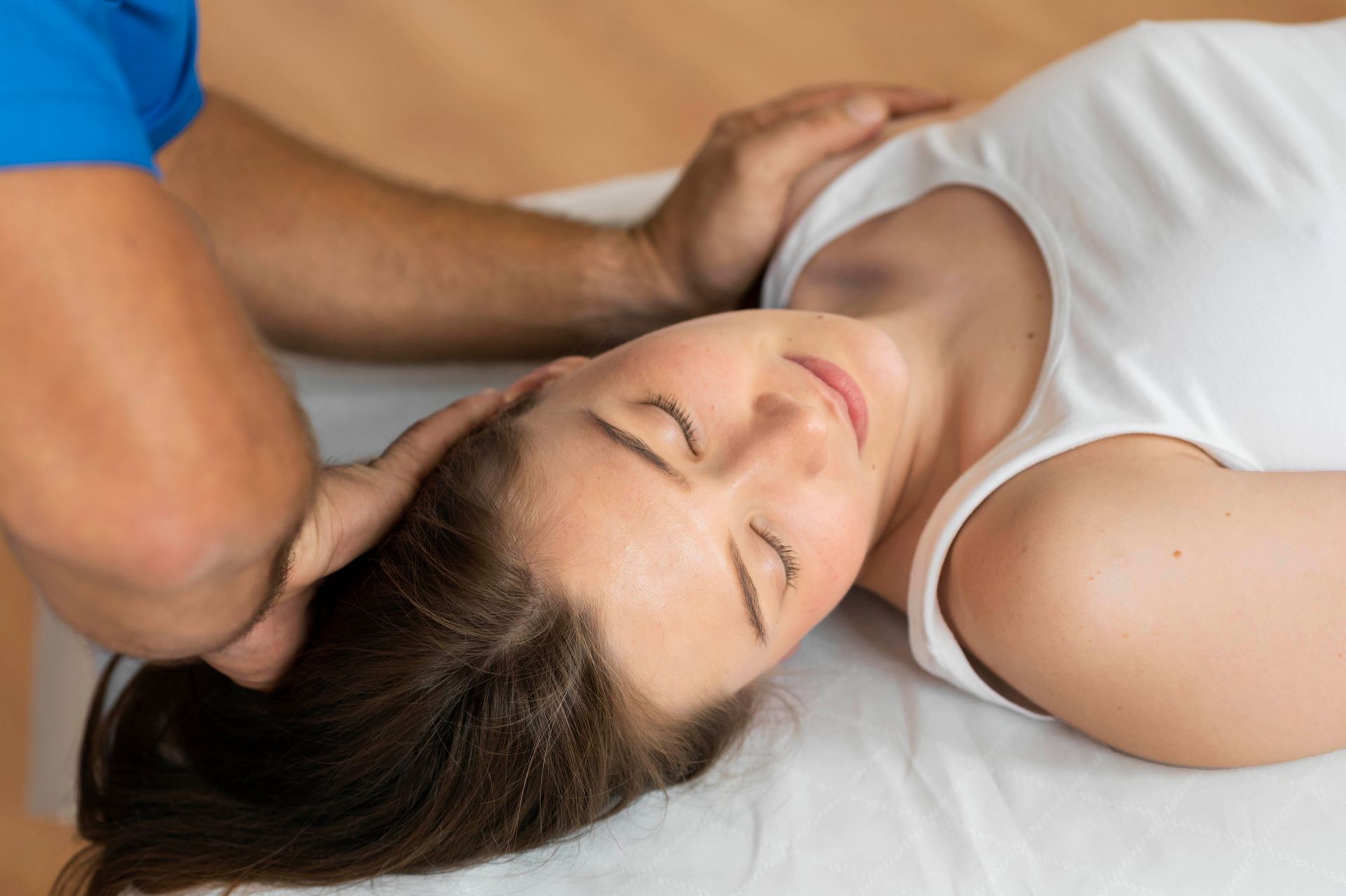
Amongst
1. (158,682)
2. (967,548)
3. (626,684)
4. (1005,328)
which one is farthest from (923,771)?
(158,682)

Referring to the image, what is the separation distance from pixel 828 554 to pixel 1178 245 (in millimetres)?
481

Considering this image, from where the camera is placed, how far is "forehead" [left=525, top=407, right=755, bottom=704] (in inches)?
34.1

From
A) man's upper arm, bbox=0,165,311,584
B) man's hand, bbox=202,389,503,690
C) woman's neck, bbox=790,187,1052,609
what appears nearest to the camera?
man's upper arm, bbox=0,165,311,584

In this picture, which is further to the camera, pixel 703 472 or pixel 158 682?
pixel 158 682

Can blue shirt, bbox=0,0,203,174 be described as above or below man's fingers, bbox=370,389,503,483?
above

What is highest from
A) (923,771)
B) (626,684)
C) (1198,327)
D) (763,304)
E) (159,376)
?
(159,376)

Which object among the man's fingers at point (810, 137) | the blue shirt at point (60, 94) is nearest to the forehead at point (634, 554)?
the blue shirt at point (60, 94)

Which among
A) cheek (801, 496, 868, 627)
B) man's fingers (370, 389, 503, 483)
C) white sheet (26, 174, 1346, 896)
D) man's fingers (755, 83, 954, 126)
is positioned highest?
man's fingers (755, 83, 954, 126)

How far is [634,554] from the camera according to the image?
86 centimetres

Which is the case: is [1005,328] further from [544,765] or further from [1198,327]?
[544,765]

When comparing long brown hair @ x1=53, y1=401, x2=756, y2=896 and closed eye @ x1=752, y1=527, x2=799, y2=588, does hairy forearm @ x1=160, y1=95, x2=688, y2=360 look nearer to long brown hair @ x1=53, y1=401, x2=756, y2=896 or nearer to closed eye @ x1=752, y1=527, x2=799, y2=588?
long brown hair @ x1=53, y1=401, x2=756, y2=896

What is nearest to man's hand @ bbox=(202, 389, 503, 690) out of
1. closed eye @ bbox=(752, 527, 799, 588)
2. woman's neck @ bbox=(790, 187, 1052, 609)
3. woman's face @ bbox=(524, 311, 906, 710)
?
woman's face @ bbox=(524, 311, 906, 710)

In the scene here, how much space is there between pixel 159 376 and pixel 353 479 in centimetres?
40

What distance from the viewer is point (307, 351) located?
140cm
